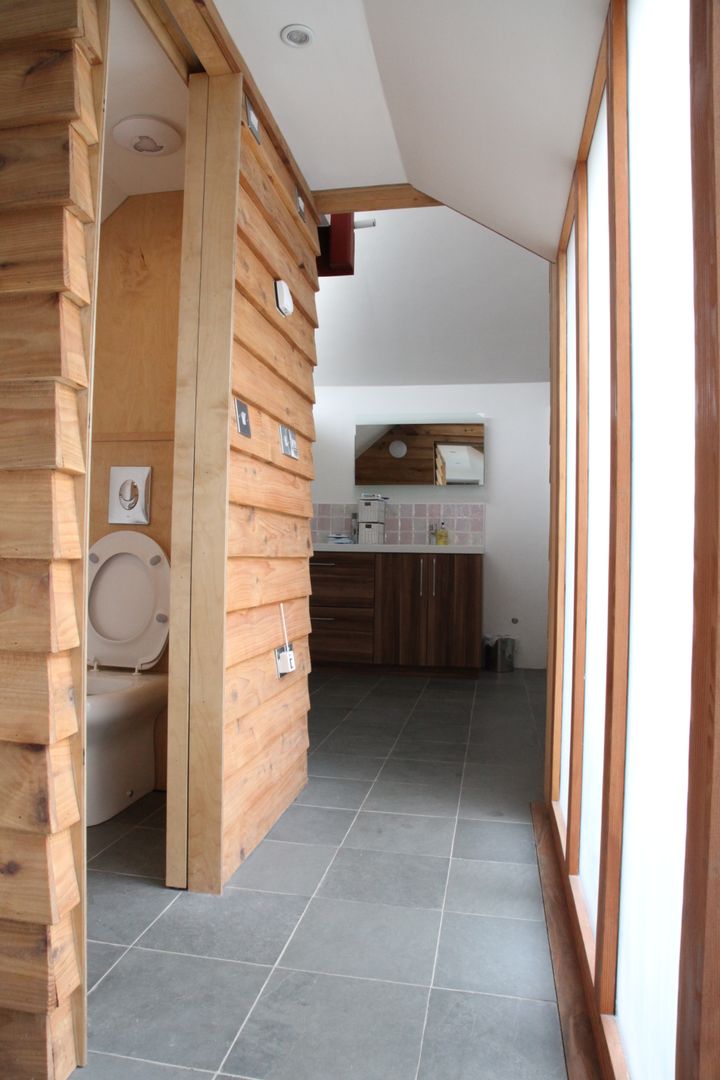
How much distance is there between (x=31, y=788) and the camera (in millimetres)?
1281

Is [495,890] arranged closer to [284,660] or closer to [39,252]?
[284,660]

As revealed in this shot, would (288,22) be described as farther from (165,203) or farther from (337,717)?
(337,717)

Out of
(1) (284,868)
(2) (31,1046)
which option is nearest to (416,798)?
(1) (284,868)

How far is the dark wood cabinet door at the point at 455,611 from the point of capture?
5.32 meters

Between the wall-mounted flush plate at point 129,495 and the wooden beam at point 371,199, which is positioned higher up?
the wooden beam at point 371,199

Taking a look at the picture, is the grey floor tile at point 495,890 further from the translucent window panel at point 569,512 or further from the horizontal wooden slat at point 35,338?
the horizontal wooden slat at point 35,338

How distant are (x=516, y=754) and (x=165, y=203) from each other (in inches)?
109

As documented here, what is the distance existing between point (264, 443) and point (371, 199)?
1181 millimetres

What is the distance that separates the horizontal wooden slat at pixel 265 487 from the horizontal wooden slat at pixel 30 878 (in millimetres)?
1054

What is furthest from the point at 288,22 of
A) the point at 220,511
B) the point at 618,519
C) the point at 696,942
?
the point at 696,942

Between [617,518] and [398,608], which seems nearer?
[617,518]

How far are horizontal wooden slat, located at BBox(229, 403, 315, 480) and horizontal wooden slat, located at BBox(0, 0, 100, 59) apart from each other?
95 cm

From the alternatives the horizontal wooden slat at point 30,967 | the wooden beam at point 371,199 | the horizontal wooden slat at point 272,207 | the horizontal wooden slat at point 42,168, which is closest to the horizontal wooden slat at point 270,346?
the horizontal wooden slat at point 272,207

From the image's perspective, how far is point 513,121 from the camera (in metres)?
1.96
